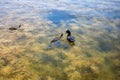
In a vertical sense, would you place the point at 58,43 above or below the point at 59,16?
below

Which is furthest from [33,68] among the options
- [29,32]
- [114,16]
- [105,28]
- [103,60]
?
[114,16]

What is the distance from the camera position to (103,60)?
22.6 feet

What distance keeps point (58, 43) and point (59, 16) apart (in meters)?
3.65

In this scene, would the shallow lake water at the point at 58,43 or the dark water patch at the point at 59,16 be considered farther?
the dark water patch at the point at 59,16

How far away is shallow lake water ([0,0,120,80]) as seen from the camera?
6.12 meters

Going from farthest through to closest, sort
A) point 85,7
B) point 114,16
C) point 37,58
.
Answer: point 85,7 < point 114,16 < point 37,58

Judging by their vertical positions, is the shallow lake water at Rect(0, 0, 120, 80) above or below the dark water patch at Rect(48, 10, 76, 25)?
below

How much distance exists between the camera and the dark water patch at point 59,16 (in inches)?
420

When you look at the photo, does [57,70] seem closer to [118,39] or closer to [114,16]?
[118,39]

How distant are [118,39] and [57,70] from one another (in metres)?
3.65

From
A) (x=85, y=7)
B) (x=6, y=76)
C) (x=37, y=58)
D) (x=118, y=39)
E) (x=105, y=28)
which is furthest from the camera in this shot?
(x=85, y=7)

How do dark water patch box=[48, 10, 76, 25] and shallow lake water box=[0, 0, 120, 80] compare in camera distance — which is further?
dark water patch box=[48, 10, 76, 25]

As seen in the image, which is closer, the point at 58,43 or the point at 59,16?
the point at 58,43

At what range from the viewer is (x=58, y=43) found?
7973 mm
